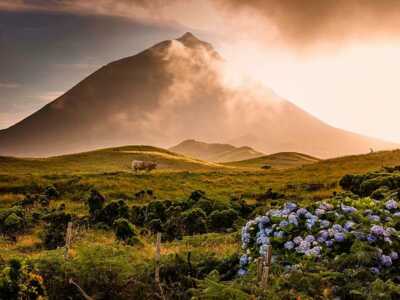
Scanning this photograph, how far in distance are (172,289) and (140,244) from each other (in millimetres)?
12030

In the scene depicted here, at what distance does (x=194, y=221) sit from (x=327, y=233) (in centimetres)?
1797

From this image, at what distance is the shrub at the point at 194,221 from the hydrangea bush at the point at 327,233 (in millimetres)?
14859

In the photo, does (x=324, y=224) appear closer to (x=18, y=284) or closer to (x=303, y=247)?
(x=303, y=247)

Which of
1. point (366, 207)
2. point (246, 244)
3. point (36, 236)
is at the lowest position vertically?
point (36, 236)

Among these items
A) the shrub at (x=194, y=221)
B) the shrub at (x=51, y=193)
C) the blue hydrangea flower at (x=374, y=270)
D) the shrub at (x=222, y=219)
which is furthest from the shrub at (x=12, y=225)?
the blue hydrangea flower at (x=374, y=270)

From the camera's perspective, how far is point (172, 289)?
12531 mm

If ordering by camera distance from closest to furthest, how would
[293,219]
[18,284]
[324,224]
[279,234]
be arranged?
[18,284]
[324,224]
[279,234]
[293,219]

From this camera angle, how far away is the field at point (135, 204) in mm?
12812

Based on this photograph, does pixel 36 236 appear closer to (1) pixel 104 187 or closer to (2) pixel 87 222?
(2) pixel 87 222

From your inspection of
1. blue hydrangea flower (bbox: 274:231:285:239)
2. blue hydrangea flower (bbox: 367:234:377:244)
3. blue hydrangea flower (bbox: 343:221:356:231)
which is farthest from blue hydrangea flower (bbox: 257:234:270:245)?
blue hydrangea flower (bbox: 367:234:377:244)

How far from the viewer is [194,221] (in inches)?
1195

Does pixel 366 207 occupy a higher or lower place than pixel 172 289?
higher

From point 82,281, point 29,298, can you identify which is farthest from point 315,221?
point 29,298

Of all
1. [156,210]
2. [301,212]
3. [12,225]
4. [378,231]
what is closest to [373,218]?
[378,231]
